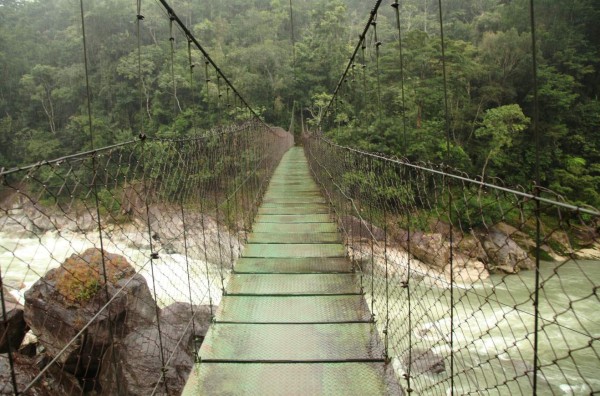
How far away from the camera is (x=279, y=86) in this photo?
18797mm

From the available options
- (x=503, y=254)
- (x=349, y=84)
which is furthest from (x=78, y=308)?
(x=349, y=84)

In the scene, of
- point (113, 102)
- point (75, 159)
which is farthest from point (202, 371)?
point (113, 102)

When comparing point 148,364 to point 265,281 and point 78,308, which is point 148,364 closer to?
point 78,308

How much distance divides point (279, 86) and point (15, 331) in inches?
632

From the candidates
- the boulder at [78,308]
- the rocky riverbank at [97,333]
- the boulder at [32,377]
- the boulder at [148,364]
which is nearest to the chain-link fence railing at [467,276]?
the boulder at [148,364]

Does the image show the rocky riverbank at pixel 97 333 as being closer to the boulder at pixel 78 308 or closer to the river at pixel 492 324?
the boulder at pixel 78 308

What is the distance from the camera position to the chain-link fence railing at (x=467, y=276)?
0.93 meters

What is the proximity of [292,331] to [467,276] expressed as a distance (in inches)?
195

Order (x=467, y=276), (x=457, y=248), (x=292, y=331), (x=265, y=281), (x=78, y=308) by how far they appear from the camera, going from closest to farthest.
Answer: (x=457, y=248)
(x=292, y=331)
(x=265, y=281)
(x=78, y=308)
(x=467, y=276)

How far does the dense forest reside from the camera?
13039mm

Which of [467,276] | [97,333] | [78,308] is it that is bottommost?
[467,276]

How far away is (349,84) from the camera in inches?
674

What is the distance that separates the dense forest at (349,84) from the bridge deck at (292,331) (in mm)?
6890

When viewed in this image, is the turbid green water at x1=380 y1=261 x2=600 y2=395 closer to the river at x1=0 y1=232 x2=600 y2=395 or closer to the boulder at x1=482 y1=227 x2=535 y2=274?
the river at x1=0 y1=232 x2=600 y2=395
